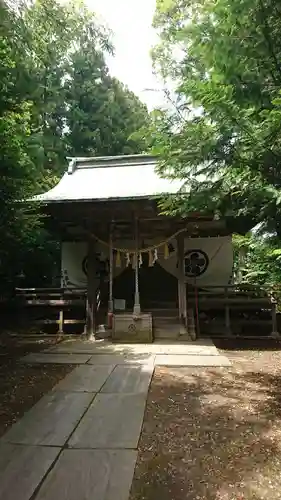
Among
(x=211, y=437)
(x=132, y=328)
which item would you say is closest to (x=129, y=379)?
(x=211, y=437)

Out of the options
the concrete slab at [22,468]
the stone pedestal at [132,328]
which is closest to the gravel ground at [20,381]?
the concrete slab at [22,468]

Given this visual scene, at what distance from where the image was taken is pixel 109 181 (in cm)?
1159

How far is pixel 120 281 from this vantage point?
11.9 metres

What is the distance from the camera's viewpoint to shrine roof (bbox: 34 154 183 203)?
29.6ft

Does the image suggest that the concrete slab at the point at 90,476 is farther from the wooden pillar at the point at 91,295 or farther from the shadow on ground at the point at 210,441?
the wooden pillar at the point at 91,295

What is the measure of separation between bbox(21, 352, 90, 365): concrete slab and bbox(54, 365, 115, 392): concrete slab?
1.40ft

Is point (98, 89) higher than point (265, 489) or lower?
higher

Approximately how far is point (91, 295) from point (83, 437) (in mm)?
5983

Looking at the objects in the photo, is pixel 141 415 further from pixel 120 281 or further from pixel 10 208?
pixel 120 281

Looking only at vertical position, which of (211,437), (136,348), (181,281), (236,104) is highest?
(236,104)

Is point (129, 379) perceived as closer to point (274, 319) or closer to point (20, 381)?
point (20, 381)

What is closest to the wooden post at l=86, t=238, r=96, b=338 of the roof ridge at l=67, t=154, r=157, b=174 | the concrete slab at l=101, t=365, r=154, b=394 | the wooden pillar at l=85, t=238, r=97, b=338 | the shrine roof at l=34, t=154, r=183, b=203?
the wooden pillar at l=85, t=238, r=97, b=338

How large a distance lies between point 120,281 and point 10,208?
644cm

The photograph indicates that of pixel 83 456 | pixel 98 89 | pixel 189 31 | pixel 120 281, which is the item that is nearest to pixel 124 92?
pixel 98 89
